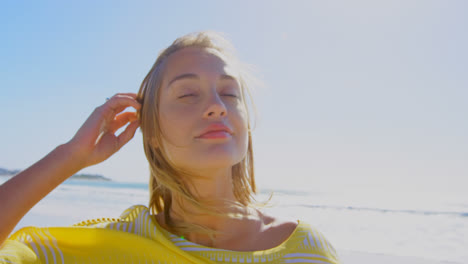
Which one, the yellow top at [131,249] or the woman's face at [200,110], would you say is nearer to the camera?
the yellow top at [131,249]

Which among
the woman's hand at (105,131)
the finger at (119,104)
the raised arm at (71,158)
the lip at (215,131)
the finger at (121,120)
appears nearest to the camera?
the raised arm at (71,158)

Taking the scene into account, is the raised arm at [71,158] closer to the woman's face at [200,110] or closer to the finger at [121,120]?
the finger at [121,120]

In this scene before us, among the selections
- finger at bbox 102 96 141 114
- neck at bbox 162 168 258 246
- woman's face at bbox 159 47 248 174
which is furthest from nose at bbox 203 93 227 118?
finger at bbox 102 96 141 114

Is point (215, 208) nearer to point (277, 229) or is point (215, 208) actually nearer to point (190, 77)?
point (277, 229)

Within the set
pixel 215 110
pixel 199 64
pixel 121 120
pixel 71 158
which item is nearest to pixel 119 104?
pixel 121 120

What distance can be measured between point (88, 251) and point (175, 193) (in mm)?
602

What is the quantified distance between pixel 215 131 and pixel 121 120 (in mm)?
786

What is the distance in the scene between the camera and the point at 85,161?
6.83ft

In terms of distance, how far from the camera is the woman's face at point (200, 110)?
1.93 metres

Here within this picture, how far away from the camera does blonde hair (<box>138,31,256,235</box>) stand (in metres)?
2.11

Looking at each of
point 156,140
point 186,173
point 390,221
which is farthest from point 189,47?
point 390,221

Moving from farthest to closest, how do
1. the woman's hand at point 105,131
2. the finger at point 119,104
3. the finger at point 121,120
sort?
1. the finger at point 121,120
2. the finger at point 119,104
3. the woman's hand at point 105,131

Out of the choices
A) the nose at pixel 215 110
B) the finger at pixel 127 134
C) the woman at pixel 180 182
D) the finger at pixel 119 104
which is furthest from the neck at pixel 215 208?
the finger at pixel 119 104

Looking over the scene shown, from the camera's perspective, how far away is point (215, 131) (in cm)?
193
